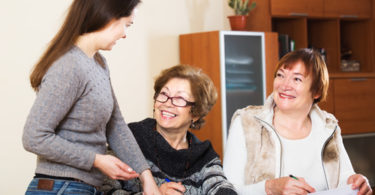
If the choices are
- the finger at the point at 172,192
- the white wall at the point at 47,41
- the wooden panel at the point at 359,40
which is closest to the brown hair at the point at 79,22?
the finger at the point at 172,192

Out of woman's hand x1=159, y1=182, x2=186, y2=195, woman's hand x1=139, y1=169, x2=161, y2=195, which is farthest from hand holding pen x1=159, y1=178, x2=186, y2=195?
woman's hand x1=139, y1=169, x2=161, y2=195

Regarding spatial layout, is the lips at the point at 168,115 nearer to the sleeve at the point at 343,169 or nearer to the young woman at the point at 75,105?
the young woman at the point at 75,105

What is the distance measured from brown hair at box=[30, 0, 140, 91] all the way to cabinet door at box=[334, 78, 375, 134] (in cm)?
427

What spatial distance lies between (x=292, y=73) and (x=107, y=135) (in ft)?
2.93

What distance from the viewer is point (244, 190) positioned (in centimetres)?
193

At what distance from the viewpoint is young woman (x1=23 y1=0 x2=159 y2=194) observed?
4.02ft

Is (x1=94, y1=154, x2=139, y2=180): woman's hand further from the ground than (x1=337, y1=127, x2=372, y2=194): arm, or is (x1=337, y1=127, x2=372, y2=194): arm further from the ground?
(x1=94, y1=154, x2=139, y2=180): woman's hand

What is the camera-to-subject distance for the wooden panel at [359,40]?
569 cm

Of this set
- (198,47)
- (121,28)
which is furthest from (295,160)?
(198,47)

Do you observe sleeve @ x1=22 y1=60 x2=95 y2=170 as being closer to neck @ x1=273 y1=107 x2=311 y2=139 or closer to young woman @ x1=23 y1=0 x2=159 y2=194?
young woman @ x1=23 y1=0 x2=159 y2=194

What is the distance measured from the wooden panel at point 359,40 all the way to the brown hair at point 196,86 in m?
4.17

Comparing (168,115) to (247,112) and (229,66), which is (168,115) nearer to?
(247,112)

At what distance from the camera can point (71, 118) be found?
130cm

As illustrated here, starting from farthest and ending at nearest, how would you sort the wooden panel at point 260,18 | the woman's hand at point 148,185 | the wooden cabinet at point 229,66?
the wooden panel at point 260,18, the wooden cabinet at point 229,66, the woman's hand at point 148,185
